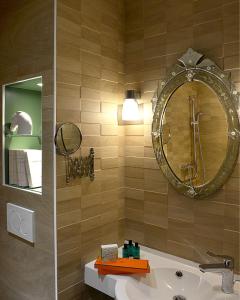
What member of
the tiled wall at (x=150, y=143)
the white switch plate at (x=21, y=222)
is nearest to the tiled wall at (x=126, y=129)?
the tiled wall at (x=150, y=143)

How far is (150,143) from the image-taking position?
155cm

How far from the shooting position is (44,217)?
53.7 inches

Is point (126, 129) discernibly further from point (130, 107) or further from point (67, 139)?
point (67, 139)

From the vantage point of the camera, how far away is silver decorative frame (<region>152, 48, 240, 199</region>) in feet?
4.03

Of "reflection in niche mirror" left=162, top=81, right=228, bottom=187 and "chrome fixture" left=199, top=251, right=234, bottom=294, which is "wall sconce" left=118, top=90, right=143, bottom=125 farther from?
"chrome fixture" left=199, top=251, right=234, bottom=294

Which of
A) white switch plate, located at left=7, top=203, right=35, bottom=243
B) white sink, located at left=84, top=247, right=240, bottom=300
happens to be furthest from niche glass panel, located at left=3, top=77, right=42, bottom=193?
white sink, located at left=84, top=247, right=240, bottom=300

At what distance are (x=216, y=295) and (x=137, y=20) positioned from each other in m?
1.49

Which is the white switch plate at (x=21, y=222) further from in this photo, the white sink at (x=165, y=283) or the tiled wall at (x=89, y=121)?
the white sink at (x=165, y=283)

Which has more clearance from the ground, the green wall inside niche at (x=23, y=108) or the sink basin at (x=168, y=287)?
the green wall inside niche at (x=23, y=108)

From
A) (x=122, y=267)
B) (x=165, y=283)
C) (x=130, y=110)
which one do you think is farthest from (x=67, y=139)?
(x=165, y=283)

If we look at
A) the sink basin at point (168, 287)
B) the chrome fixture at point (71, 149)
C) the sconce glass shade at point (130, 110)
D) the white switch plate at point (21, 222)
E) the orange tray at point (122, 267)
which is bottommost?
the sink basin at point (168, 287)

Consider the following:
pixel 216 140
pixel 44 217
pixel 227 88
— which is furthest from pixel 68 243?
pixel 227 88

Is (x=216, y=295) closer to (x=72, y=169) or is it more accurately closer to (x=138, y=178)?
(x=138, y=178)

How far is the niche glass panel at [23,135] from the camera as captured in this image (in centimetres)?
154
